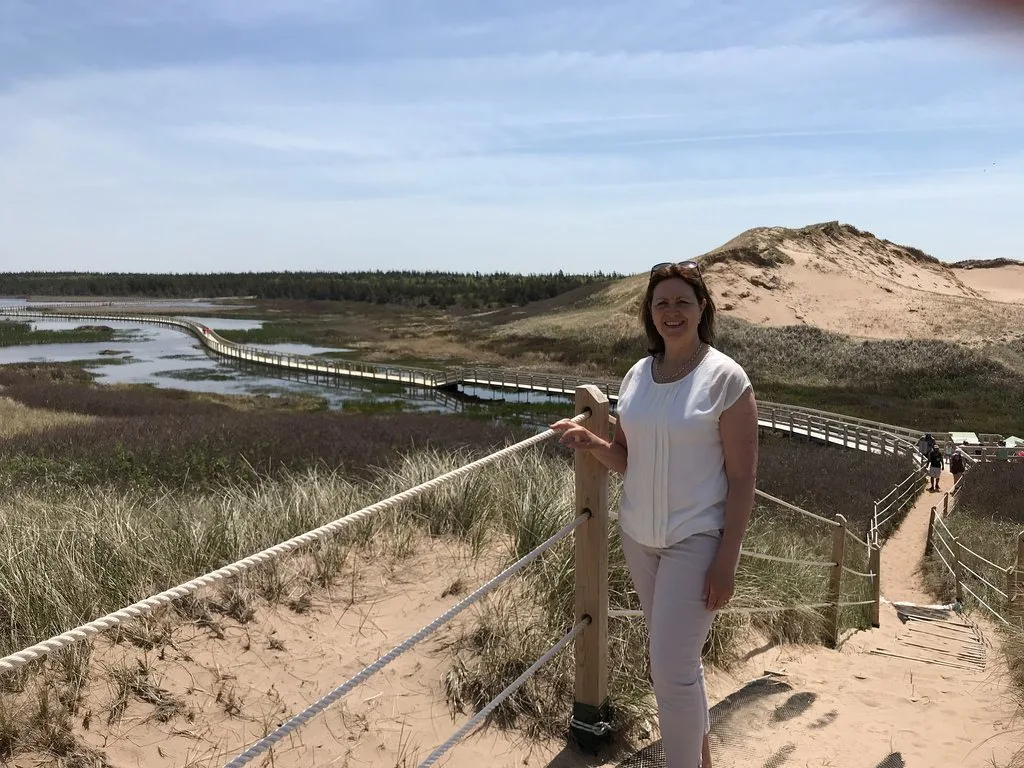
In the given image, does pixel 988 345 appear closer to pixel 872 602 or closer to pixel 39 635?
pixel 872 602

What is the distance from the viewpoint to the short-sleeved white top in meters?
2.43

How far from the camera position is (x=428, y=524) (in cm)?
561

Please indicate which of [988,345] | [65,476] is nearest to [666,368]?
[65,476]

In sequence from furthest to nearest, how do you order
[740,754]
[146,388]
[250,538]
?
[146,388] → [250,538] → [740,754]

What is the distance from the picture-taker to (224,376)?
40.8 meters

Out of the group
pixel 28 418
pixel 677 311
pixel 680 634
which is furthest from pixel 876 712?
pixel 28 418

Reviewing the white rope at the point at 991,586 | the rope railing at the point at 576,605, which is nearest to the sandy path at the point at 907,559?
the white rope at the point at 991,586

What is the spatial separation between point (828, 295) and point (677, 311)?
2146 inches

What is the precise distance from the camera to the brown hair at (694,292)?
2.62 meters

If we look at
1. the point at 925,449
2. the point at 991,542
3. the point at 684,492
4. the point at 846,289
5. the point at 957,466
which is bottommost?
the point at 957,466

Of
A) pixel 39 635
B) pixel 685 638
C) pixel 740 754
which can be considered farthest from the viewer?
pixel 39 635

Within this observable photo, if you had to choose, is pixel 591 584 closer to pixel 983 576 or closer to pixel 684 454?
pixel 684 454

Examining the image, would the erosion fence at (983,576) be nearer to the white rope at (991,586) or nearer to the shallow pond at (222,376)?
the white rope at (991,586)

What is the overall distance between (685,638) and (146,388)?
35.5 meters
